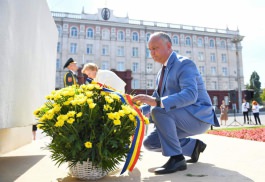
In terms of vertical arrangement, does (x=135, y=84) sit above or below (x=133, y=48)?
below

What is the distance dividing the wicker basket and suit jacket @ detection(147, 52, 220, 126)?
88 cm

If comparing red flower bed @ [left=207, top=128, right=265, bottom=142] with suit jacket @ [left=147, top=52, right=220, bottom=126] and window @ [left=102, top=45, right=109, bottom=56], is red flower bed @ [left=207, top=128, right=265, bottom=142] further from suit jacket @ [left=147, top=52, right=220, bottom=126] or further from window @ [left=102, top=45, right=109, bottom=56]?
window @ [left=102, top=45, right=109, bottom=56]

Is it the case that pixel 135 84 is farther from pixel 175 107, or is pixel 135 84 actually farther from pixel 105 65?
pixel 175 107

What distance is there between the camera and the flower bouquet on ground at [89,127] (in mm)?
1911

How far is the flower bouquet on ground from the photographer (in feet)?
6.27

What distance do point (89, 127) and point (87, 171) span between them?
40 cm

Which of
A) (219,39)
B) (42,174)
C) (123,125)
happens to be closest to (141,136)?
(123,125)

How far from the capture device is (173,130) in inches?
93.2

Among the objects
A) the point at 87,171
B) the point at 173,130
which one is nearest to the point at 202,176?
the point at 173,130

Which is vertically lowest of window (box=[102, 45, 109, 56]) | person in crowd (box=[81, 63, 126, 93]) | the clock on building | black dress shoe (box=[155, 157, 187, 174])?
black dress shoe (box=[155, 157, 187, 174])

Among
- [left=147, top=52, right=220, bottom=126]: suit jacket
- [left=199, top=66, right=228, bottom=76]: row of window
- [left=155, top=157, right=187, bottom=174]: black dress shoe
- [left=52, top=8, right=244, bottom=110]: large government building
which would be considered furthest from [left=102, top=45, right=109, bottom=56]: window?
[left=155, top=157, right=187, bottom=174]: black dress shoe

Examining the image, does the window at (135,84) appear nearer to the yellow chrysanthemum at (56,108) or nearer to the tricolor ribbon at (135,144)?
the tricolor ribbon at (135,144)

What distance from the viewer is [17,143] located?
4164 mm

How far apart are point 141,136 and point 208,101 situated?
1069 mm
